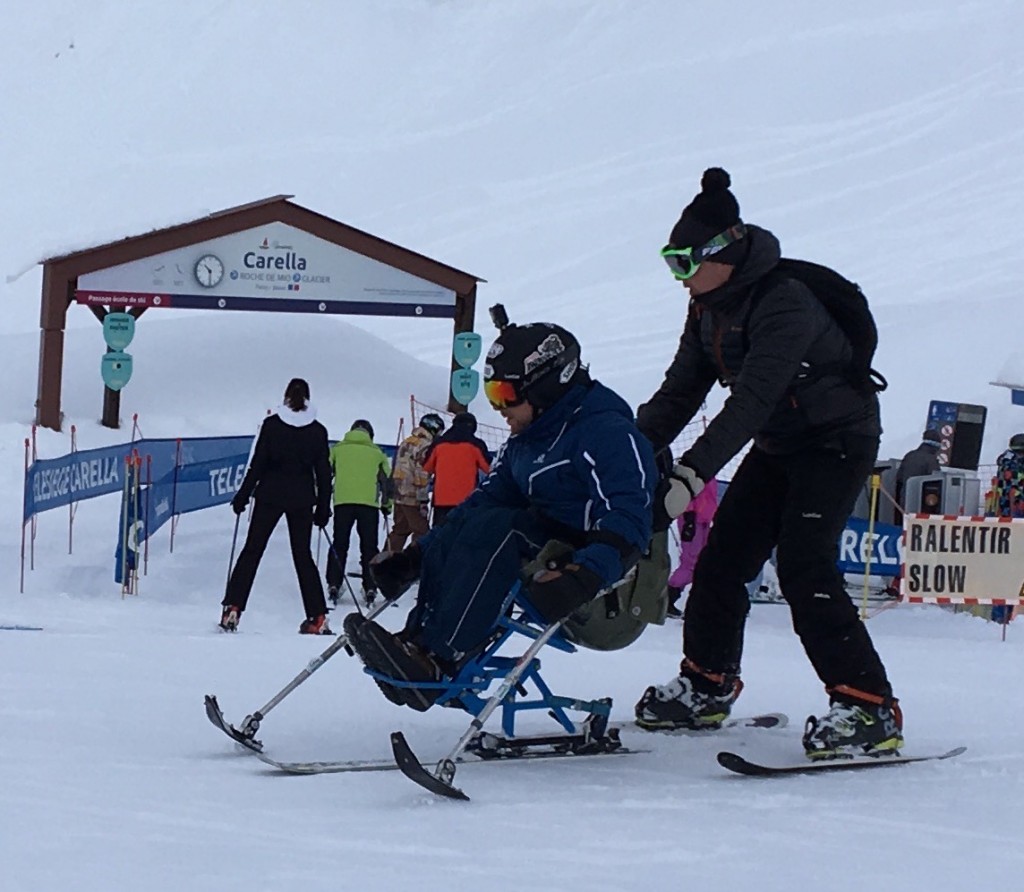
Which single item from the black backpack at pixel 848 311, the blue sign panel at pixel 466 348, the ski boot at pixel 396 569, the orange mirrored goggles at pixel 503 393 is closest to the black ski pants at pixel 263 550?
the ski boot at pixel 396 569

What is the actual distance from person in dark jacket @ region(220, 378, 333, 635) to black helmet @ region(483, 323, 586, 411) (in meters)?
5.53

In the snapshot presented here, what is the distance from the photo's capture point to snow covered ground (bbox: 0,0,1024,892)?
369 centimetres

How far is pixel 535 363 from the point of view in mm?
4598

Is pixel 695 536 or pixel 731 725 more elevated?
pixel 695 536

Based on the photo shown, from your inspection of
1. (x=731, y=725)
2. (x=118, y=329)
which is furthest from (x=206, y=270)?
(x=731, y=725)

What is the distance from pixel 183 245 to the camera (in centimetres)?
1738

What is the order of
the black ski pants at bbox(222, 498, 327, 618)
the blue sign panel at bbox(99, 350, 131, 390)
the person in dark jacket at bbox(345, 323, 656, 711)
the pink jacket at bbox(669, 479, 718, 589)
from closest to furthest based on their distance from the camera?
the person in dark jacket at bbox(345, 323, 656, 711) < the black ski pants at bbox(222, 498, 327, 618) < the pink jacket at bbox(669, 479, 718, 589) < the blue sign panel at bbox(99, 350, 131, 390)

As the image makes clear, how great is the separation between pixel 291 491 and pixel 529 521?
5703mm

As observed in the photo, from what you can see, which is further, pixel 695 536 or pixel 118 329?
pixel 118 329

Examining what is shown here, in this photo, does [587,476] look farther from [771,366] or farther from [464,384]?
[464,384]

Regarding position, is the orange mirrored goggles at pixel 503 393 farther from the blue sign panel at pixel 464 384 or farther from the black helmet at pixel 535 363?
the blue sign panel at pixel 464 384

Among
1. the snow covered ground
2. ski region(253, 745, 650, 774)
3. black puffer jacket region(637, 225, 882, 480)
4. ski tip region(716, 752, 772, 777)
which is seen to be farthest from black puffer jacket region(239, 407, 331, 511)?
ski tip region(716, 752, 772, 777)

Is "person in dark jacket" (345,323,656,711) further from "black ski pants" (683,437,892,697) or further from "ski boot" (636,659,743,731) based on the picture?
"ski boot" (636,659,743,731)

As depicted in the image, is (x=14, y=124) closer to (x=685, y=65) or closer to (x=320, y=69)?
(x=320, y=69)
